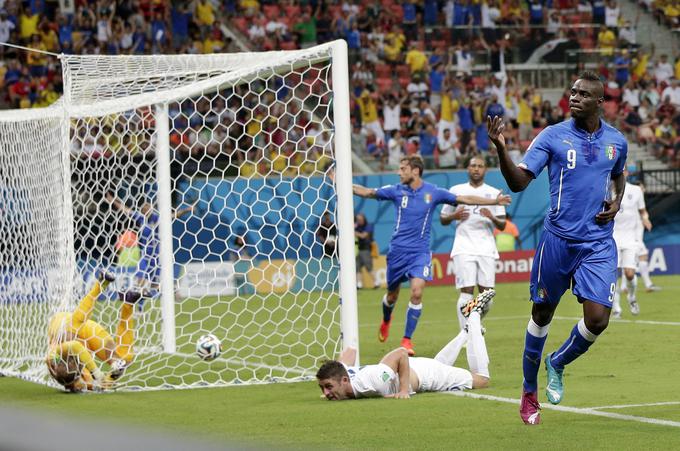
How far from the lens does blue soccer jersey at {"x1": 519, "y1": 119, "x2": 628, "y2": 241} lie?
673 cm

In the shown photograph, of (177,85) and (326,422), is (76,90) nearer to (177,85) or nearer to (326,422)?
Answer: (177,85)

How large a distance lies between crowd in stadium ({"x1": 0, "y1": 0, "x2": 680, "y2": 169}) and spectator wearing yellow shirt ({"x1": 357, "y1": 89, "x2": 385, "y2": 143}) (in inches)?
1.2

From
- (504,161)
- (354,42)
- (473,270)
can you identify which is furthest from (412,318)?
(354,42)

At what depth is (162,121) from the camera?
12812 millimetres

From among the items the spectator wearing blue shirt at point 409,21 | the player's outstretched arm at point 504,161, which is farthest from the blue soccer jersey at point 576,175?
the spectator wearing blue shirt at point 409,21

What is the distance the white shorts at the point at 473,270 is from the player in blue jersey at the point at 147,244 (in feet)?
10.9

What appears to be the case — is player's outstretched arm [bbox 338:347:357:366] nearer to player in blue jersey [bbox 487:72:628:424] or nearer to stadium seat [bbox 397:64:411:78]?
player in blue jersey [bbox 487:72:628:424]

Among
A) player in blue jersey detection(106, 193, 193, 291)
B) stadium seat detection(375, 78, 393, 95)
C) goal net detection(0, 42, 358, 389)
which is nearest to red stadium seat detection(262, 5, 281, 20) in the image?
stadium seat detection(375, 78, 393, 95)

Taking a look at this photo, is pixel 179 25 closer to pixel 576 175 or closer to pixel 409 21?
pixel 409 21

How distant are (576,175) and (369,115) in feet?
70.5

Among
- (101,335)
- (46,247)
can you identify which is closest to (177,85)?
(46,247)

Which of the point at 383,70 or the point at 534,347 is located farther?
the point at 383,70

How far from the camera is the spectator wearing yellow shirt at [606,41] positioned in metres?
32.0

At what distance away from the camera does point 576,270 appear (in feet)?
22.2
